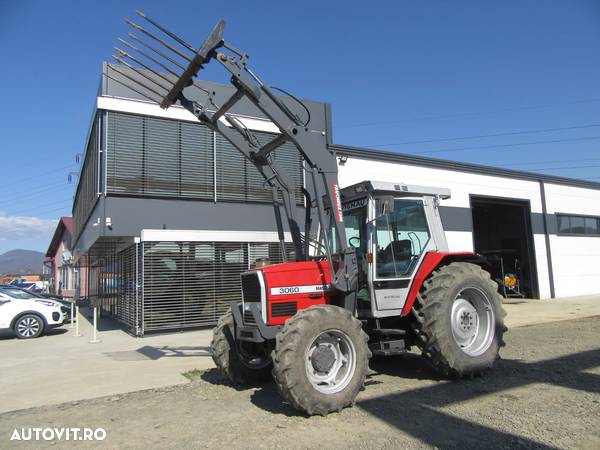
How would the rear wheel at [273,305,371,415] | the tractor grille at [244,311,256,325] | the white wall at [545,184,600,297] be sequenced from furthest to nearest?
the white wall at [545,184,600,297] < the tractor grille at [244,311,256,325] < the rear wheel at [273,305,371,415]

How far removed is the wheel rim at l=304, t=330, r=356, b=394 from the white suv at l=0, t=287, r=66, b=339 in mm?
11020

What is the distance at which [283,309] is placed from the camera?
5.71 meters

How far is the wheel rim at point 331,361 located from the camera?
16.8 ft

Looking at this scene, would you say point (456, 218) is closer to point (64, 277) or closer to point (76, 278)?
point (76, 278)

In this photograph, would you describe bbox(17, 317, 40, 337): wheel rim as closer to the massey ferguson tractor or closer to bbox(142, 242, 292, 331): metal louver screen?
bbox(142, 242, 292, 331): metal louver screen

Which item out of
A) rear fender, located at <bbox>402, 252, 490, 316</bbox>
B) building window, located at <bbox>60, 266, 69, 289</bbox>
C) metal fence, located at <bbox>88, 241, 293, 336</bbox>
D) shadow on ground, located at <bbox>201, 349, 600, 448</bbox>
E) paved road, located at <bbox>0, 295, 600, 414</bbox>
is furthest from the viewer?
building window, located at <bbox>60, 266, 69, 289</bbox>

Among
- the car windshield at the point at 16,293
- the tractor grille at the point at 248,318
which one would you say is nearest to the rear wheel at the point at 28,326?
the car windshield at the point at 16,293

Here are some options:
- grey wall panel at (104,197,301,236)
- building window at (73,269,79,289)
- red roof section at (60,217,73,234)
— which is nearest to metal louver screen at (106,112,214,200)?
grey wall panel at (104,197,301,236)

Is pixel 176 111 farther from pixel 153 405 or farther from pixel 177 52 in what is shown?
pixel 153 405

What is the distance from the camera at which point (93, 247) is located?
16.0m

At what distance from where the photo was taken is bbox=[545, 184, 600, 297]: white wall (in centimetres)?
2181

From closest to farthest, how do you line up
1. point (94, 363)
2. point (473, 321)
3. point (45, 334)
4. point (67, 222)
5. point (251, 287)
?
point (251, 287) < point (473, 321) < point (94, 363) < point (45, 334) < point (67, 222)

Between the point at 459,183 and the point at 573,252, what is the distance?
7782mm

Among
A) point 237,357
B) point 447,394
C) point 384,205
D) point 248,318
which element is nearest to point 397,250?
point 384,205
